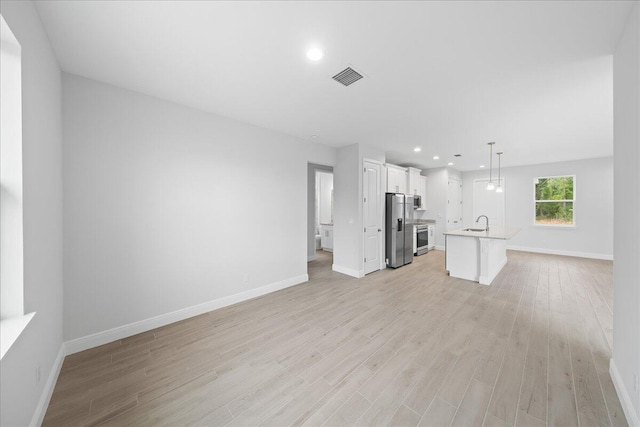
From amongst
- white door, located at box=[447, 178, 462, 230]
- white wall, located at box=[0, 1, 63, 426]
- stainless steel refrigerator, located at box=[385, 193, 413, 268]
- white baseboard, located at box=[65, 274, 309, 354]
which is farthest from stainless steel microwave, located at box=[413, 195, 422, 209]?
white wall, located at box=[0, 1, 63, 426]

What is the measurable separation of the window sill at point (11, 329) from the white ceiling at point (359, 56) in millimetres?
2050

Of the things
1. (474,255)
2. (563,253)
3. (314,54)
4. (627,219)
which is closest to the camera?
(627,219)

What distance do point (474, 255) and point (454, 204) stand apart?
13.4 feet

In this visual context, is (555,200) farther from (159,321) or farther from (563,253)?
(159,321)

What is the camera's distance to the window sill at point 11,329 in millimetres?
1149

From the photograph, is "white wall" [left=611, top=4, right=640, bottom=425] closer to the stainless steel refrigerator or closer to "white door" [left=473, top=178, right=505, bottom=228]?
the stainless steel refrigerator

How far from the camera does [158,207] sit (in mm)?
2779

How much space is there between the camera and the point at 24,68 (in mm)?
1461

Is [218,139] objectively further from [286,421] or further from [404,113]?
[286,421]

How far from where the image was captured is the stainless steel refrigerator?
5316 mm

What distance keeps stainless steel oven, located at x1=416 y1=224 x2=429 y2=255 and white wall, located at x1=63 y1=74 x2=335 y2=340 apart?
455cm

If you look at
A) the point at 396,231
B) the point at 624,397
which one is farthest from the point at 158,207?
the point at 396,231

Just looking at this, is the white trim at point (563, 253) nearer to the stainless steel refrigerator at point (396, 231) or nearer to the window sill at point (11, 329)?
the stainless steel refrigerator at point (396, 231)

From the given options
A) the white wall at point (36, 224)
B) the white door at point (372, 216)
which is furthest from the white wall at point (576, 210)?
the white wall at point (36, 224)
